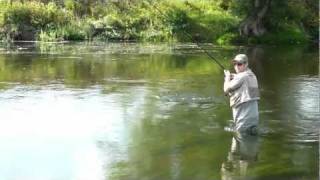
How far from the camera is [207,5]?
48812 mm

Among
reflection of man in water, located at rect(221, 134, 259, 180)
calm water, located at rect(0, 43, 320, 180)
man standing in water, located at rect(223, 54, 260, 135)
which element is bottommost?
calm water, located at rect(0, 43, 320, 180)

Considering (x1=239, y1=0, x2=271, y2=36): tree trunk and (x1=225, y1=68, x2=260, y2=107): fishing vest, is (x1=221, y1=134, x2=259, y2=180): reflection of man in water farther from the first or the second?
(x1=239, y1=0, x2=271, y2=36): tree trunk

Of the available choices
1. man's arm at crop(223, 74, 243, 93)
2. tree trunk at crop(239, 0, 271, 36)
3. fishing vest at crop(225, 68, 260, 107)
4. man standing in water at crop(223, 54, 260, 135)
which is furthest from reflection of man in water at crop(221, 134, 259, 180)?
tree trunk at crop(239, 0, 271, 36)

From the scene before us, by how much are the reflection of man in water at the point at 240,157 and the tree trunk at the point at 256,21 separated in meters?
31.8

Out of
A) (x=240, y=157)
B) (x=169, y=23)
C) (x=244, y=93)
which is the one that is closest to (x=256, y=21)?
(x=169, y=23)

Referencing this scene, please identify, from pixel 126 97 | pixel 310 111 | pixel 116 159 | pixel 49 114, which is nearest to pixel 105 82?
pixel 126 97

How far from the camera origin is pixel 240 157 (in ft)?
29.3

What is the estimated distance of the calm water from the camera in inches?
329

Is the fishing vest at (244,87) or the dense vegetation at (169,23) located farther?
the dense vegetation at (169,23)

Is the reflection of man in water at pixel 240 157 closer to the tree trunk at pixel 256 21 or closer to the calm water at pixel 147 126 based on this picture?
the calm water at pixel 147 126

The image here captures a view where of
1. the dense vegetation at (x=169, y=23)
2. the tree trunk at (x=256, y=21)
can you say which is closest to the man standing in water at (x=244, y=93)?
the dense vegetation at (x=169, y=23)

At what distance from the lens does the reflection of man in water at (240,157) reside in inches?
314

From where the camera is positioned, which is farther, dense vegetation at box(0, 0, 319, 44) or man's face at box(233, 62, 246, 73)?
dense vegetation at box(0, 0, 319, 44)

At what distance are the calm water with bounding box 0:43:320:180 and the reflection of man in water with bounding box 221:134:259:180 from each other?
13 mm
